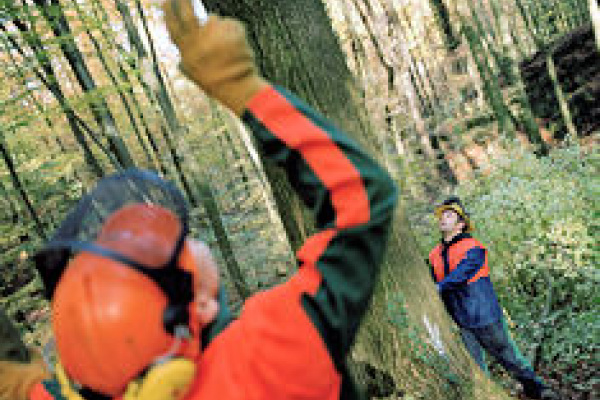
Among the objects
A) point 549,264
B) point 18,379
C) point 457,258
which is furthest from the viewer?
point 549,264

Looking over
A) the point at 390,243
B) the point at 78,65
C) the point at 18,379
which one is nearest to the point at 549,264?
the point at 390,243

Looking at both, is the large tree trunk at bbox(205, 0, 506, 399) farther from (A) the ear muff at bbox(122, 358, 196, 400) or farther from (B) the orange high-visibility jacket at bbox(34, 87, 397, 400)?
(A) the ear muff at bbox(122, 358, 196, 400)

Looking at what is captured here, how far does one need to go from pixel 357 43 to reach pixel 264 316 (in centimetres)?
1314

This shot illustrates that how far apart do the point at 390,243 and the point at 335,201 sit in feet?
4.90

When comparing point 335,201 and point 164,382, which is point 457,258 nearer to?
point 335,201

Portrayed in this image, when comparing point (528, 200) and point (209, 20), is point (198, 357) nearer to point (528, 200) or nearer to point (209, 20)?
point (209, 20)

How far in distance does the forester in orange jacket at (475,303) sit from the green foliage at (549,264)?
2.73 feet

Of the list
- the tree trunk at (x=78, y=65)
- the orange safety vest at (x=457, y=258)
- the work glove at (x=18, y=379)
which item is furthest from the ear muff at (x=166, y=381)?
the tree trunk at (x=78, y=65)

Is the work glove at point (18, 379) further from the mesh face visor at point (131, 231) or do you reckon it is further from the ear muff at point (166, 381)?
the ear muff at point (166, 381)

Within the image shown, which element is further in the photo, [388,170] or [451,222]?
[451,222]

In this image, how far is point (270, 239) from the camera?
13.5m

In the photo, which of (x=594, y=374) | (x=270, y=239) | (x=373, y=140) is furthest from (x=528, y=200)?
(x=270, y=239)

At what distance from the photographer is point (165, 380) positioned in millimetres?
930

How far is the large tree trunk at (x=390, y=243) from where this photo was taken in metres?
2.13
